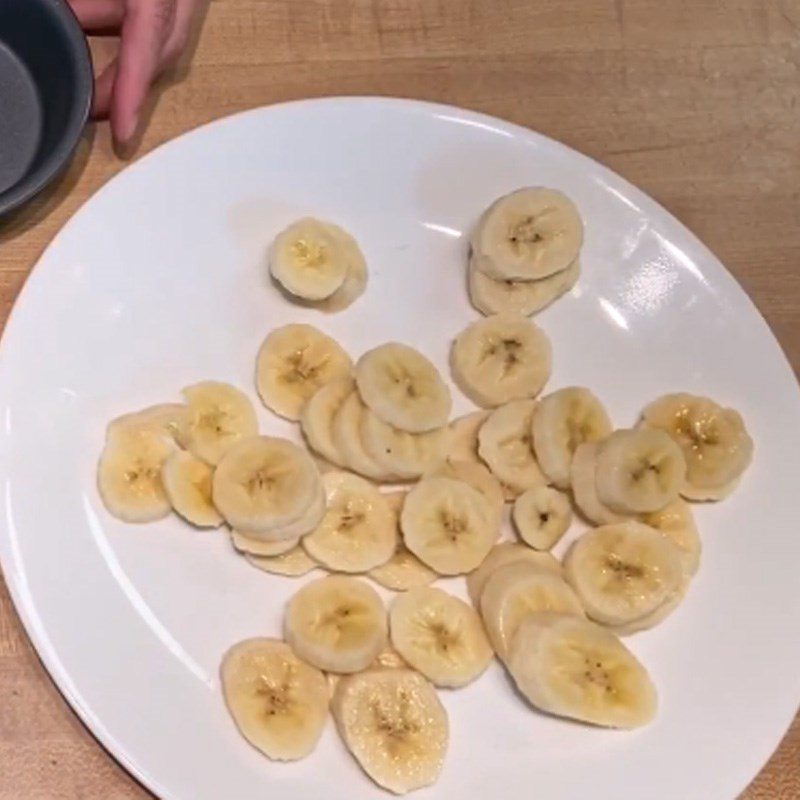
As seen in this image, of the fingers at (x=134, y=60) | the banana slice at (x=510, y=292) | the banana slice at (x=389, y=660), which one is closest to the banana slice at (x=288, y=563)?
the banana slice at (x=389, y=660)

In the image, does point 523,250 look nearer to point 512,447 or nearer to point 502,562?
point 512,447

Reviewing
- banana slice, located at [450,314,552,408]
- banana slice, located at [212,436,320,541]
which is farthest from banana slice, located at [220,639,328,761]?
banana slice, located at [450,314,552,408]

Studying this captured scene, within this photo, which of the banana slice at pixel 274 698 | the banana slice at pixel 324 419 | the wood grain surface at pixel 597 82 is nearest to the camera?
the banana slice at pixel 274 698

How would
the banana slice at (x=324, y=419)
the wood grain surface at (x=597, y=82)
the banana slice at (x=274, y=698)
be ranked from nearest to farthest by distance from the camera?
the banana slice at (x=274, y=698) < the banana slice at (x=324, y=419) < the wood grain surface at (x=597, y=82)

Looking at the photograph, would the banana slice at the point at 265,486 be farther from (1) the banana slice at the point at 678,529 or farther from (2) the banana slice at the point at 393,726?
(1) the banana slice at the point at 678,529

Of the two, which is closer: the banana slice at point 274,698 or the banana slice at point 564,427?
the banana slice at point 274,698

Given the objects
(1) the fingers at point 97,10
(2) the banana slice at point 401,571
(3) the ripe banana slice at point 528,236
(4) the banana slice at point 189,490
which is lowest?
(2) the banana slice at point 401,571

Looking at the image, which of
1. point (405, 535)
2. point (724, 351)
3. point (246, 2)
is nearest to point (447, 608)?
point (405, 535)
